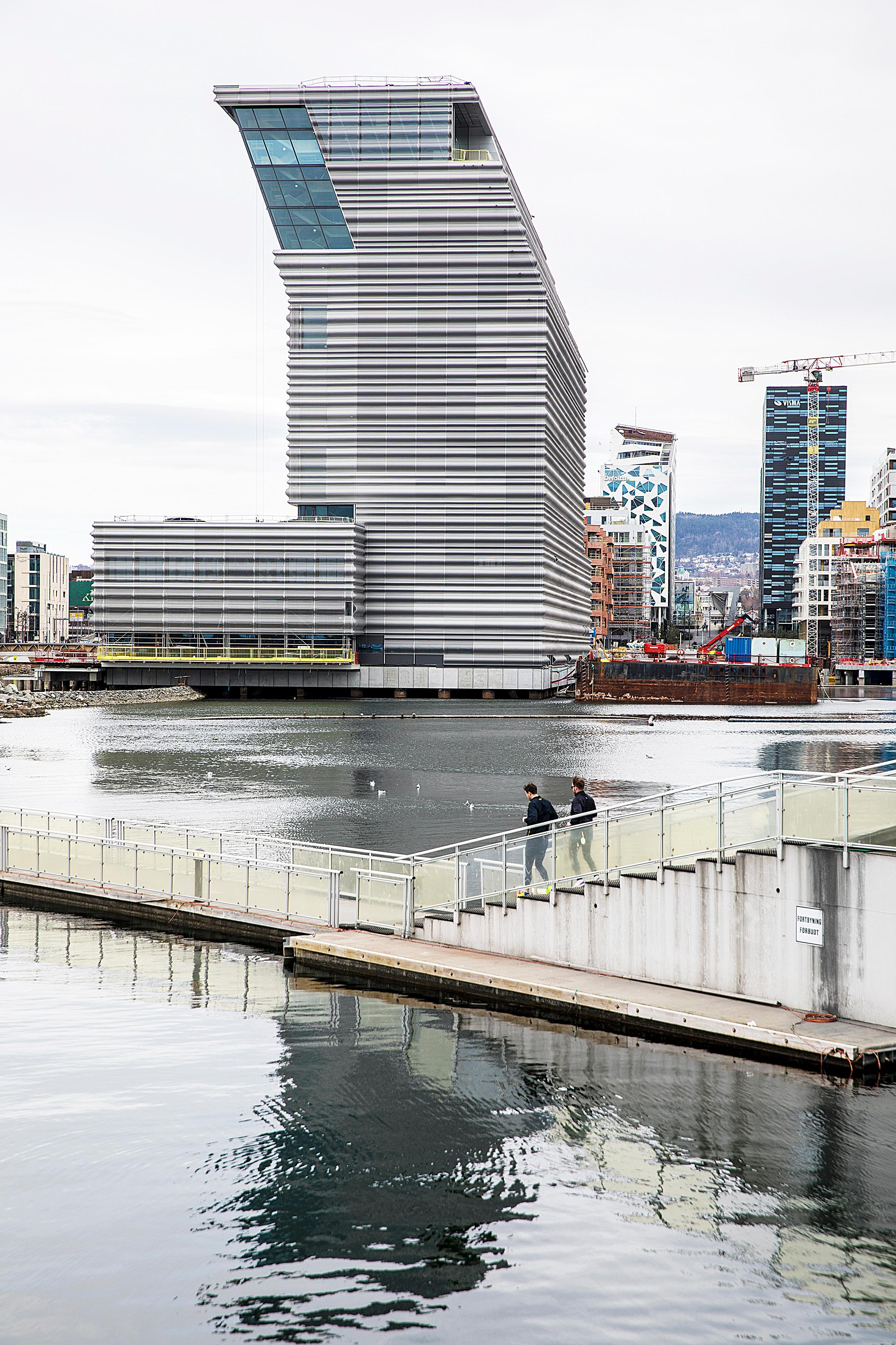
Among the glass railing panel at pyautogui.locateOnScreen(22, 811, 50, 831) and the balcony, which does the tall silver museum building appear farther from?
the glass railing panel at pyautogui.locateOnScreen(22, 811, 50, 831)

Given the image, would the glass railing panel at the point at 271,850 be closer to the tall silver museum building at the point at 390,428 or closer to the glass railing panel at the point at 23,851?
the glass railing panel at the point at 23,851

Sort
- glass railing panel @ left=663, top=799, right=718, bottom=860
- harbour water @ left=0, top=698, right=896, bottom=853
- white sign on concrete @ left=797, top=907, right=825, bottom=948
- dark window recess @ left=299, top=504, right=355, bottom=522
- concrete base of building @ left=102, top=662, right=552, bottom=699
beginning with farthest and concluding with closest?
dark window recess @ left=299, top=504, right=355, bottom=522
concrete base of building @ left=102, top=662, right=552, bottom=699
harbour water @ left=0, top=698, right=896, bottom=853
glass railing panel @ left=663, top=799, right=718, bottom=860
white sign on concrete @ left=797, top=907, right=825, bottom=948

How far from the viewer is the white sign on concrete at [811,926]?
Answer: 17.0 meters

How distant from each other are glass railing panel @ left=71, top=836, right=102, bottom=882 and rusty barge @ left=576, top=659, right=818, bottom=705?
124676 mm

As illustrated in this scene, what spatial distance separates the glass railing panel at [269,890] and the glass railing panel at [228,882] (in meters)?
0.15

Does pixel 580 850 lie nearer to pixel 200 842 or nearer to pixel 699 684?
pixel 200 842

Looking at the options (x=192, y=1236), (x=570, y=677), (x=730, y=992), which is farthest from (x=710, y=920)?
(x=570, y=677)

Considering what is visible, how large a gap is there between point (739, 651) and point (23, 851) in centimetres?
17445

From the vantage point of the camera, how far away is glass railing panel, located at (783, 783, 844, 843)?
17047mm

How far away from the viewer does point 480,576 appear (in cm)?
15012

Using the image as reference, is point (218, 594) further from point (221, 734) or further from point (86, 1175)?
point (86, 1175)

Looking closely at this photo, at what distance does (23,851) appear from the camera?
30406 mm

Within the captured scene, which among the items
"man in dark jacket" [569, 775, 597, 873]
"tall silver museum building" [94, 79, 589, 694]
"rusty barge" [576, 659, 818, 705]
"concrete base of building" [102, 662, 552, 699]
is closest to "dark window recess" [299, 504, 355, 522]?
"tall silver museum building" [94, 79, 589, 694]

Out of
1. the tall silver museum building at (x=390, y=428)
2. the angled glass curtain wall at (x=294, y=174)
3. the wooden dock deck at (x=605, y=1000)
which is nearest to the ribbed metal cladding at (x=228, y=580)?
the tall silver museum building at (x=390, y=428)
